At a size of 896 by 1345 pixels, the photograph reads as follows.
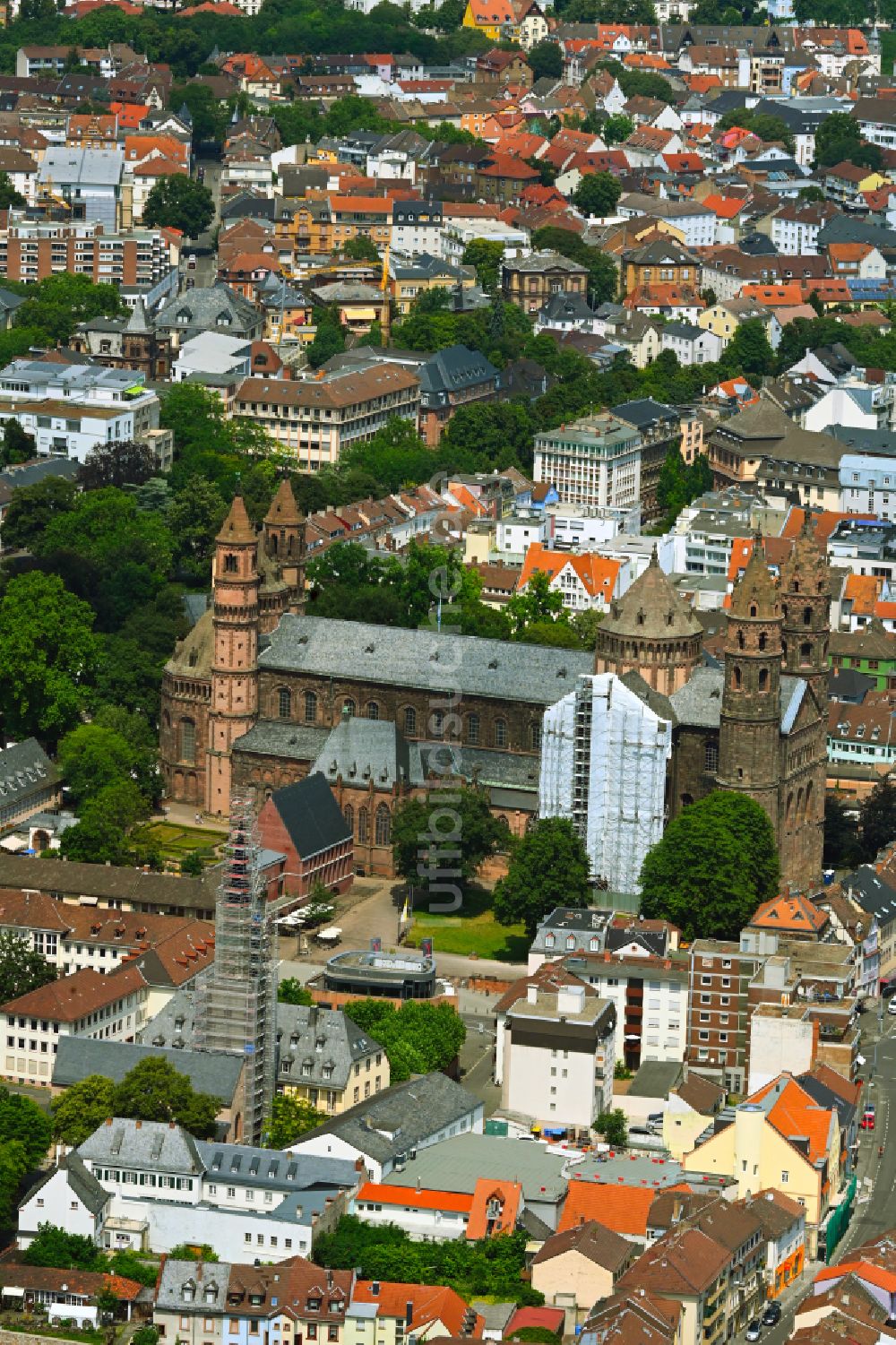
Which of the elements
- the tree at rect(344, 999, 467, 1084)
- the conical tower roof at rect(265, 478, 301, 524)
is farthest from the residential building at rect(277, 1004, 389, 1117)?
the conical tower roof at rect(265, 478, 301, 524)

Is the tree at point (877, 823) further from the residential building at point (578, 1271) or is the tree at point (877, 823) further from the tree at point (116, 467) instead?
the tree at point (116, 467)

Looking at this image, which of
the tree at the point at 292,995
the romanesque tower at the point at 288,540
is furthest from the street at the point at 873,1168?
the romanesque tower at the point at 288,540

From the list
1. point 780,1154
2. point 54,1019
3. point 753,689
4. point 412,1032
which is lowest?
point 412,1032

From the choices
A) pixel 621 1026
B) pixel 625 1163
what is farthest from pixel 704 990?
pixel 625 1163

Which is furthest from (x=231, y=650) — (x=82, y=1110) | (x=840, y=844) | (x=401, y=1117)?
(x=82, y=1110)

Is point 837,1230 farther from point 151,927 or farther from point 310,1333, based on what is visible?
point 151,927

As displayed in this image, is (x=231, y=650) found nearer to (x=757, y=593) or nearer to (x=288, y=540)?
(x=288, y=540)
